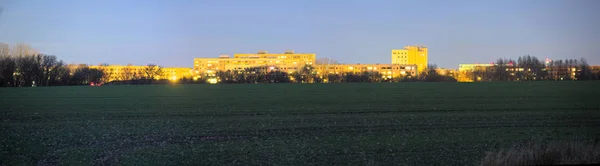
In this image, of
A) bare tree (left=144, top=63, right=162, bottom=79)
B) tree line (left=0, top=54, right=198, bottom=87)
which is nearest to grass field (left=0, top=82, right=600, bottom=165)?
tree line (left=0, top=54, right=198, bottom=87)

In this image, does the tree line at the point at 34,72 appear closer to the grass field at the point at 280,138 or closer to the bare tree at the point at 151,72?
the bare tree at the point at 151,72

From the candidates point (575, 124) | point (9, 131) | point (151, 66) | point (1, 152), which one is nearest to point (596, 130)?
point (575, 124)

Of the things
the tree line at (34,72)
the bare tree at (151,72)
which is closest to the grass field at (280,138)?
the tree line at (34,72)

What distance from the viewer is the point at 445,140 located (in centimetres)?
1717

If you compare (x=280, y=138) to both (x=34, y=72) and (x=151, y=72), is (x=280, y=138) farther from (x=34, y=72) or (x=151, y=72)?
(x=151, y=72)

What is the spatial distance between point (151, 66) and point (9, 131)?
565 ft

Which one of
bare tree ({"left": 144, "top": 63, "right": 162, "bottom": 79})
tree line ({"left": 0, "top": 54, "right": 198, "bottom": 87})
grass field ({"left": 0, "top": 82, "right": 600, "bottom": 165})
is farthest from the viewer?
bare tree ({"left": 144, "top": 63, "right": 162, "bottom": 79})

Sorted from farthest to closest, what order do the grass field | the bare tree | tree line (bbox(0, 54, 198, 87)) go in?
1. the bare tree
2. tree line (bbox(0, 54, 198, 87))
3. the grass field

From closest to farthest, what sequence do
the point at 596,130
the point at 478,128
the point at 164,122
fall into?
the point at 596,130 → the point at 478,128 → the point at 164,122

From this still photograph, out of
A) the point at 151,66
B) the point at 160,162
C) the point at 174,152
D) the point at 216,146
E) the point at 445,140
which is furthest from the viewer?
the point at 151,66

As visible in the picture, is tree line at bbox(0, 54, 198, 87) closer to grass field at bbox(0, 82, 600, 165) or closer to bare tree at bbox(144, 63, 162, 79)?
bare tree at bbox(144, 63, 162, 79)

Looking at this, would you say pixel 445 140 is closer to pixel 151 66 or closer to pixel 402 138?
pixel 402 138

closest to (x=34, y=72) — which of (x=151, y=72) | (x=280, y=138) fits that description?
(x=151, y=72)

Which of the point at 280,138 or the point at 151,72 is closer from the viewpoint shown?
the point at 280,138
